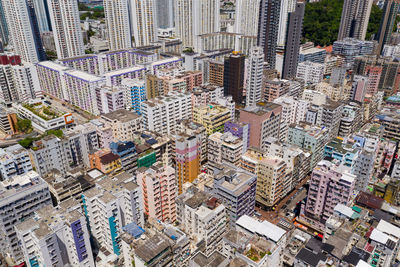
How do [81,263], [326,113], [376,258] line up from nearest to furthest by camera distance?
[376,258] → [81,263] → [326,113]

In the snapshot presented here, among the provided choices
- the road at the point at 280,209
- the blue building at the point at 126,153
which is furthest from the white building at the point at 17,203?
the road at the point at 280,209

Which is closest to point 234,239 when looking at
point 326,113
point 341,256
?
point 341,256

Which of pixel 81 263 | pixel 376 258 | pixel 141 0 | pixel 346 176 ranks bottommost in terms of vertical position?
pixel 81 263

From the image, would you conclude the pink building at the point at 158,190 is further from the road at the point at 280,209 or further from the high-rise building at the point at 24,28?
the high-rise building at the point at 24,28

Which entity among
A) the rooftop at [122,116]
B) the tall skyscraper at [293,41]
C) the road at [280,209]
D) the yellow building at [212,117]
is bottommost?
the road at [280,209]

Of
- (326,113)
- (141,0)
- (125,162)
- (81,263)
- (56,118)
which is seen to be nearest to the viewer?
(81,263)

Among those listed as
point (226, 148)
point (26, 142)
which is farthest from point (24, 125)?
point (226, 148)

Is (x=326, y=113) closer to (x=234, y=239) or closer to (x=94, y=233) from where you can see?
(x=234, y=239)
